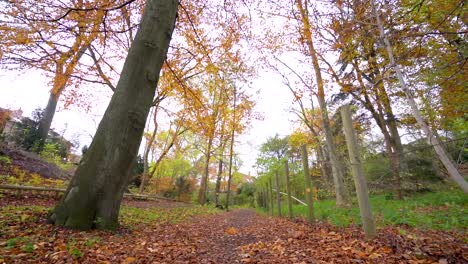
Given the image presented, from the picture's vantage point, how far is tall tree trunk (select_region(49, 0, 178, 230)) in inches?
145

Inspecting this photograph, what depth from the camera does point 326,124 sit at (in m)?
10.4

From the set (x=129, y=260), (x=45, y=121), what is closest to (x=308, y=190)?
(x=129, y=260)

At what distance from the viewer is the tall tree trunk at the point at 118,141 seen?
3680 millimetres

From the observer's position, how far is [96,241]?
3.18 m

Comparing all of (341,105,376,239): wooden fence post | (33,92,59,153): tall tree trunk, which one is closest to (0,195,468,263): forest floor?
(341,105,376,239): wooden fence post

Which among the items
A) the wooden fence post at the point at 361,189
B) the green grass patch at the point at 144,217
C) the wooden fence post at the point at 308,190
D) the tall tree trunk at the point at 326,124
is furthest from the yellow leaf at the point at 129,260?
the tall tree trunk at the point at 326,124

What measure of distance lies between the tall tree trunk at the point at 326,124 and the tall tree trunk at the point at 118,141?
6461 millimetres

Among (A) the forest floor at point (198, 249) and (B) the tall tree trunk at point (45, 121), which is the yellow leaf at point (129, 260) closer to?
(A) the forest floor at point (198, 249)

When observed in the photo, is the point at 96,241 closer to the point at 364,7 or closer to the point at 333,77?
the point at 364,7

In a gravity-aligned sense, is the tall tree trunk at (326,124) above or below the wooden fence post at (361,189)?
above

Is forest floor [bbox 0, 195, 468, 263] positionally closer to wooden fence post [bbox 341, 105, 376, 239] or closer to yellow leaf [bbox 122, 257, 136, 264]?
yellow leaf [bbox 122, 257, 136, 264]

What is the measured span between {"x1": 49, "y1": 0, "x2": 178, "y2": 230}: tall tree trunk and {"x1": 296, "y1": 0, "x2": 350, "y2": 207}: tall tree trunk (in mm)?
6461

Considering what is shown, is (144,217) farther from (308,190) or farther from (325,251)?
(325,251)

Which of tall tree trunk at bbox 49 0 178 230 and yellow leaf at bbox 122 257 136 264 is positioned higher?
tall tree trunk at bbox 49 0 178 230
